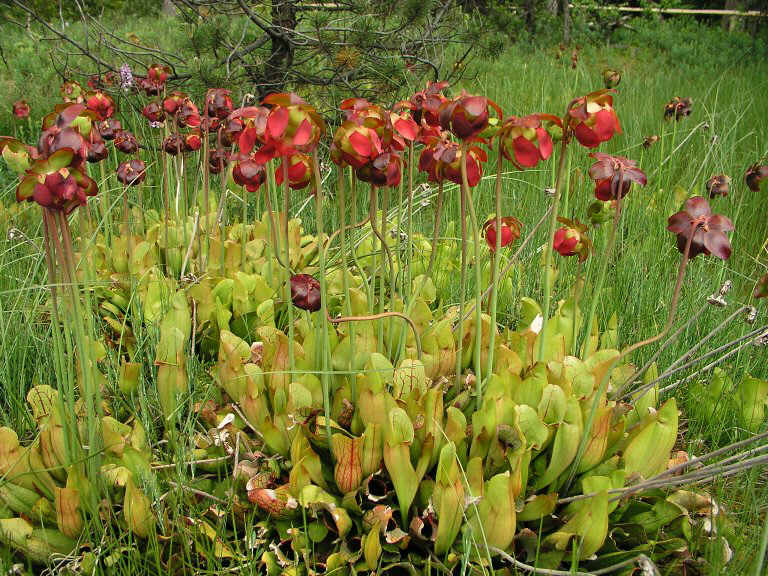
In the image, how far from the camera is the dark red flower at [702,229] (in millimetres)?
1345

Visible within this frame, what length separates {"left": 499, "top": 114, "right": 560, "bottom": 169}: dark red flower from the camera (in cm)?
129

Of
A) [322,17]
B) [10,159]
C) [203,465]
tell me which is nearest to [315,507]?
[203,465]

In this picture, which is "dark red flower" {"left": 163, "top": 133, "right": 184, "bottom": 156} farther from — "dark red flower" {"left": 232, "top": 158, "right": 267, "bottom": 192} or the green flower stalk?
the green flower stalk

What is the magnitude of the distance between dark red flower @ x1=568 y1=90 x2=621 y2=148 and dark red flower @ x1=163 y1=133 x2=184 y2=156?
1.44m

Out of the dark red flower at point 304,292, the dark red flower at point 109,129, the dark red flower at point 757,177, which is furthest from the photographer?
the dark red flower at point 109,129

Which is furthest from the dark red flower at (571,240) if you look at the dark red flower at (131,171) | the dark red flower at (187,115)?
the dark red flower at (131,171)

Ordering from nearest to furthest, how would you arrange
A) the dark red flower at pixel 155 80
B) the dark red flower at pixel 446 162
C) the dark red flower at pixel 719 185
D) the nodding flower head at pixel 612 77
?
the dark red flower at pixel 446 162
the dark red flower at pixel 719 185
the nodding flower head at pixel 612 77
the dark red flower at pixel 155 80

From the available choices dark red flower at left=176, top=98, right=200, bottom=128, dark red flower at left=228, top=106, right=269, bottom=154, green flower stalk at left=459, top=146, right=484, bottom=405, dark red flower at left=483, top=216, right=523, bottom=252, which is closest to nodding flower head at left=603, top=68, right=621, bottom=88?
dark red flower at left=483, top=216, right=523, bottom=252

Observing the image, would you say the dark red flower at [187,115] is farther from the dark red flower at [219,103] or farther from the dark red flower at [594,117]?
the dark red flower at [594,117]

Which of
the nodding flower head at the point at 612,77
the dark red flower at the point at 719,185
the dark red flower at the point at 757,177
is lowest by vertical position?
the dark red flower at the point at 719,185

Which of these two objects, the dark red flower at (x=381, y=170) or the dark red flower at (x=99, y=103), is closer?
the dark red flower at (x=381, y=170)

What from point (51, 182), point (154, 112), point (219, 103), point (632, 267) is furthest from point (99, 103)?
point (632, 267)

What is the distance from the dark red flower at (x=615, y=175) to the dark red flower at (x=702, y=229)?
0.11 metres

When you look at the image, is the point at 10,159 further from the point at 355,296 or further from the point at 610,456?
the point at 610,456
